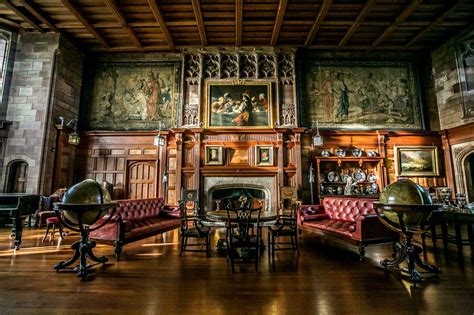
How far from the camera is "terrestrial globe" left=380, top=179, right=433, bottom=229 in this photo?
3010 millimetres

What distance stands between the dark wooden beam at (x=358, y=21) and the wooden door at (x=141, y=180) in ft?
26.5

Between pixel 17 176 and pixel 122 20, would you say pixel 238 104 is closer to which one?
pixel 122 20

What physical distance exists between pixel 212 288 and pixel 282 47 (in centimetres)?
857

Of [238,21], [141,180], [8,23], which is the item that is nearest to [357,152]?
[238,21]

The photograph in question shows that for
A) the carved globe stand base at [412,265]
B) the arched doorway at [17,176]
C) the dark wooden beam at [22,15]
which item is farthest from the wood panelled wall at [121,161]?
the carved globe stand base at [412,265]

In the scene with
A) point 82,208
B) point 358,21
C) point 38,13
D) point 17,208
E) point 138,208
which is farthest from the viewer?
point 358,21

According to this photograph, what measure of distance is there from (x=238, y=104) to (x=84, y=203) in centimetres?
632

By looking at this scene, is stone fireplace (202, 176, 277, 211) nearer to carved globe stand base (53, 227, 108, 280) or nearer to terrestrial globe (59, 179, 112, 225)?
carved globe stand base (53, 227, 108, 280)

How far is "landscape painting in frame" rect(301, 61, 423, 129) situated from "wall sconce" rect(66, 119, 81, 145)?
781cm

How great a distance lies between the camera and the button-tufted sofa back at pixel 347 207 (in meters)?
4.70

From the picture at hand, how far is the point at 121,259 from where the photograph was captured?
3.84 metres

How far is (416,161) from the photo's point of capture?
8266 millimetres


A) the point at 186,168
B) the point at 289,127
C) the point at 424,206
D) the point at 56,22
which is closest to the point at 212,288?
the point at 424,206

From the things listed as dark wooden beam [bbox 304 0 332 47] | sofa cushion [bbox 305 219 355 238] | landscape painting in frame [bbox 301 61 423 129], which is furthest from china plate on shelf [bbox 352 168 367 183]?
dark wooden beam [bbox 304 0 332 47]
